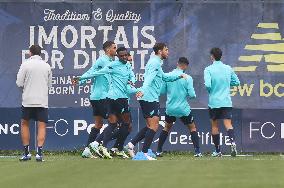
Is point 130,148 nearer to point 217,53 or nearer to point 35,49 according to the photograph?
point 217,53

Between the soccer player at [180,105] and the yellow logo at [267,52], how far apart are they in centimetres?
174

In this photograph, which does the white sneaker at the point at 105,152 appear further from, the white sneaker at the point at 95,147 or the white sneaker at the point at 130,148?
the white sneaker at the point at 130,148

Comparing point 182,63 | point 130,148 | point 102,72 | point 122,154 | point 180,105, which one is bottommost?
point 122,154

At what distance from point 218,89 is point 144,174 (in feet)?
21.3

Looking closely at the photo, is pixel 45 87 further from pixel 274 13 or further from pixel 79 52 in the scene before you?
pixel 274 13

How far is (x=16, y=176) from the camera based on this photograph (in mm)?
10438

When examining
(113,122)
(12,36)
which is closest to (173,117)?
(113,122)

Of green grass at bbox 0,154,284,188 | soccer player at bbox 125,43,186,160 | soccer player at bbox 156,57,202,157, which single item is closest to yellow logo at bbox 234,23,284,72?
soccer player at bbox 156,57,202,157

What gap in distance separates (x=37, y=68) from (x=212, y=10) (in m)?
5.14

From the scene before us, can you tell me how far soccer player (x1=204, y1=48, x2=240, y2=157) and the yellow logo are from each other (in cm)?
153

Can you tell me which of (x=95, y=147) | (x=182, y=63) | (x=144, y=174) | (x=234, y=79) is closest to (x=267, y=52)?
(x=234, y=79)

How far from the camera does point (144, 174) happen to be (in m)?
10.7

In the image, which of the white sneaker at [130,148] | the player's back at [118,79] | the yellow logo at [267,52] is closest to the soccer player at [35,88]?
the player's back at [118,79]

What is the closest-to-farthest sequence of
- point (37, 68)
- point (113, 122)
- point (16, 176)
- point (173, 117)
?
point (16, 176) < point (37, 68) < point (113, 122) < point (173, 117)
